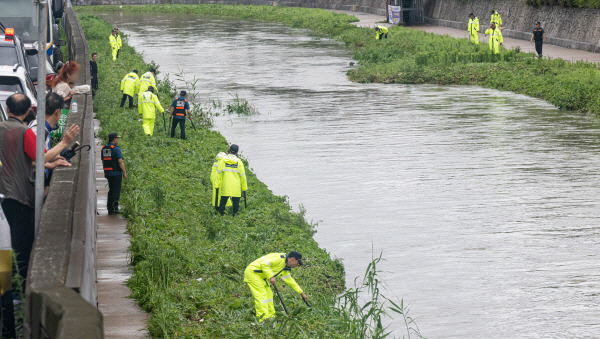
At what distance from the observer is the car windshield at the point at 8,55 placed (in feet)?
65.2

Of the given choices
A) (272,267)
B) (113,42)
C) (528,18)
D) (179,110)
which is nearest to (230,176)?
(272,267)

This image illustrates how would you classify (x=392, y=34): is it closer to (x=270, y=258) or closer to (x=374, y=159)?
(x=374, y=159)

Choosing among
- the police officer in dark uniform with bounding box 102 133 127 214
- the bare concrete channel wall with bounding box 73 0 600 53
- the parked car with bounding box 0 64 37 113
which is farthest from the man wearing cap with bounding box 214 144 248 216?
the bare concrete channel wall with bounding box 73 0 600 53

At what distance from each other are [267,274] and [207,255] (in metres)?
2.29

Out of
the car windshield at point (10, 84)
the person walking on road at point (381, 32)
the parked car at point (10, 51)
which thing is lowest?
the person walking on road at point (381, 32)

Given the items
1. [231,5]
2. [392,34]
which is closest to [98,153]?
[392,34]

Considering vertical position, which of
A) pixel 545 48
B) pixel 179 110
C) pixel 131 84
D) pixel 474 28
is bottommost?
pixel 179 110

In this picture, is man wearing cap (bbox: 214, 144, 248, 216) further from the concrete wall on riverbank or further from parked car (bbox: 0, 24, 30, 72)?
the concrete wall on riverbank

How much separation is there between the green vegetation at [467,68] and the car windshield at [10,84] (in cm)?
1987

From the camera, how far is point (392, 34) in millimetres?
52094

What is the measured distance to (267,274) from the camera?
471 inches

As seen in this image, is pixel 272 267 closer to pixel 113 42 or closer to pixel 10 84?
pixel 10 84

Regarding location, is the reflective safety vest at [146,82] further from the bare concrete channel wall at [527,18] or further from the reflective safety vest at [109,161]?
the bare concrete channel wall at [527,18]

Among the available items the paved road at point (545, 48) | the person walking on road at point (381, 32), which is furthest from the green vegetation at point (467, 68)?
the paved road at point (545, 48)
